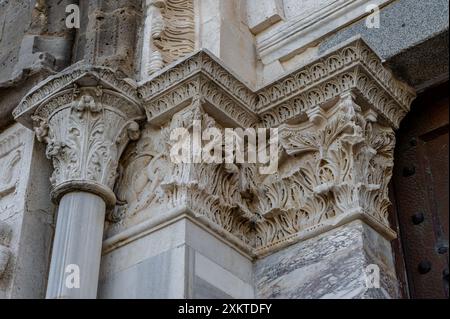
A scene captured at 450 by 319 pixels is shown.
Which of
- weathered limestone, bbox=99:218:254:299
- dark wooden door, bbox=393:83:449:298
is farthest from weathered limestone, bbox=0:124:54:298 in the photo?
dark wooden door, bbox=393:83:449:298

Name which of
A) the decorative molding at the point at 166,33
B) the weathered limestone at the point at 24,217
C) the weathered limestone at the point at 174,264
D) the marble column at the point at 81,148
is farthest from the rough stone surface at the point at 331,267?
the decorative molding at the point at 166,33

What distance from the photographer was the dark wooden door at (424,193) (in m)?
3.59

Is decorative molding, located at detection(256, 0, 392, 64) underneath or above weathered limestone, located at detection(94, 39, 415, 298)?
above

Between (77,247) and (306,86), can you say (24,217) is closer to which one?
(77,247)

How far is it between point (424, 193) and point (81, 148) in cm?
129

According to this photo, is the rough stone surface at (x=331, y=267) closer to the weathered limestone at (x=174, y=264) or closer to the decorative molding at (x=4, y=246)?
the weathered limestone at (x=174, y=264)

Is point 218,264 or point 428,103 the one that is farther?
point 428,103

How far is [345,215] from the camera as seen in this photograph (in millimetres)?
3521

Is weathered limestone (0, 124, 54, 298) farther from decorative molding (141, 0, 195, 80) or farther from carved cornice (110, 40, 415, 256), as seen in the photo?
decorative molding (141, 0, 195, 80)

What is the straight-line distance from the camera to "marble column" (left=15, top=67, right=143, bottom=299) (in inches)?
140
